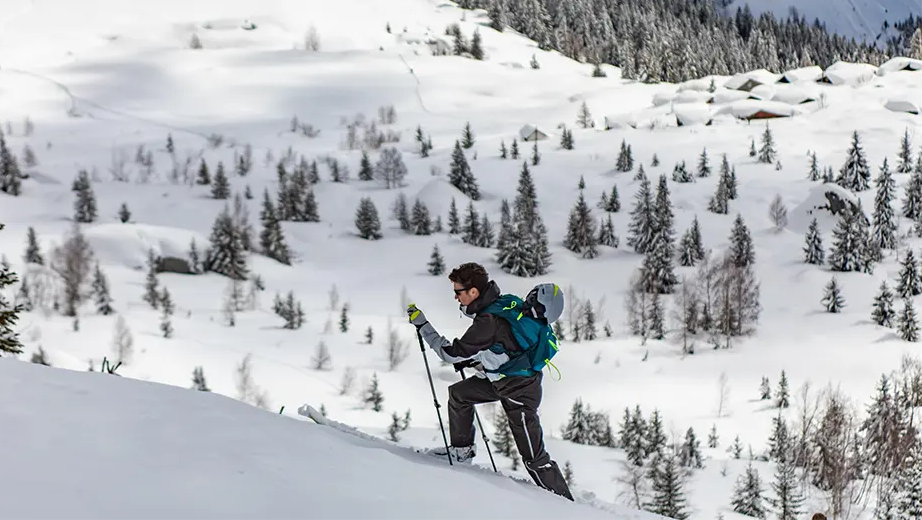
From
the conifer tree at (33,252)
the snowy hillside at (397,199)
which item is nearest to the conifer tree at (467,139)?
the snowy hillside at (397,199)

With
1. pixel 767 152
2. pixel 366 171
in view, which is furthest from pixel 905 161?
pixel 366 171

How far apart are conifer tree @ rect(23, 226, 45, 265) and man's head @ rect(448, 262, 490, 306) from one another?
43834mm

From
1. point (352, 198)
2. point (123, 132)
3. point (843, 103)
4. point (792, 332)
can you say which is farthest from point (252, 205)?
point (843, 103)

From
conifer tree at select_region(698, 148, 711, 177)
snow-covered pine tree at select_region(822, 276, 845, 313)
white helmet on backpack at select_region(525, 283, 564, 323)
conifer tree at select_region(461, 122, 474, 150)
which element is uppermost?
conifer tree at select_region(461, 122, 474, 150)

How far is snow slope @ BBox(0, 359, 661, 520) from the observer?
3.43 meters

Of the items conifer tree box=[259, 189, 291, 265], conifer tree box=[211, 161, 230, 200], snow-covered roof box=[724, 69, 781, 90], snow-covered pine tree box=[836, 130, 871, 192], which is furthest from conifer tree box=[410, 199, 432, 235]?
snow-covered roof box=[724, 69, 781, 90]

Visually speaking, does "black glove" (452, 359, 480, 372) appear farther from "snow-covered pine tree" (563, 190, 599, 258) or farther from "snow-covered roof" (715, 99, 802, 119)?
"snow-covered roof" (715, 99, 802, 119)

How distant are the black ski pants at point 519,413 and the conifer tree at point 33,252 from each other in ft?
142

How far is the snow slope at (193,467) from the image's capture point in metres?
3.43

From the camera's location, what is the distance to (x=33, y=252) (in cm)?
4238

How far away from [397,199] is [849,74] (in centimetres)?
6562

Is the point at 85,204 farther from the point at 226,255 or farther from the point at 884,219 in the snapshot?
the point at 884,219

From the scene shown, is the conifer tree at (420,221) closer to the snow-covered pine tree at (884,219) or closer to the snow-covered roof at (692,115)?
the snow-covered pine tree at (884,219)

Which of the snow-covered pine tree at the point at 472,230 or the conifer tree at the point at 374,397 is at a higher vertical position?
the snow-covered pine tree at the point at 472,230
